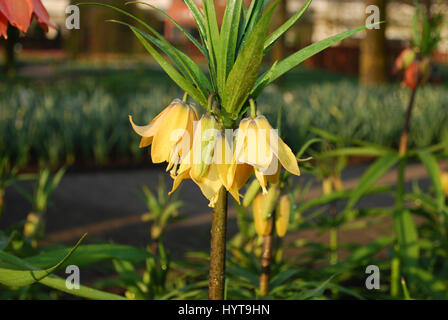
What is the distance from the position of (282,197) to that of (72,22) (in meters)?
0.68

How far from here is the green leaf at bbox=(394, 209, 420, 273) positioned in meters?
1.77

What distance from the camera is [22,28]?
0.96 m

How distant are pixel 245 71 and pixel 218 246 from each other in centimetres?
30

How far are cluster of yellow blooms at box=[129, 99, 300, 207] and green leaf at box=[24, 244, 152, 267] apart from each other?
0.37 m

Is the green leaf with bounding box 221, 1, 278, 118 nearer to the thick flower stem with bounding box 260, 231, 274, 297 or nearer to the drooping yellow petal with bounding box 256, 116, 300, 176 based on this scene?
the drooping yellow petal with bounding box 256, 116, 300, 176

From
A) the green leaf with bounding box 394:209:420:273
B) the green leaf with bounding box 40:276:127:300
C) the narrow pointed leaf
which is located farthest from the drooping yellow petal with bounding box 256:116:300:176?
the green leaf with bounding box 394:209:420:273

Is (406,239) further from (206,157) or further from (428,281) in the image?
(206,157)

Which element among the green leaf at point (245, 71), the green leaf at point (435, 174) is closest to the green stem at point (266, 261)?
the green leaf at point (245, 71)

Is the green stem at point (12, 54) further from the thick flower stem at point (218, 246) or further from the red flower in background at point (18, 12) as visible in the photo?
the thick flower stem at point (218, 246)

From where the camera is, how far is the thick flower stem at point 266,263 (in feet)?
4.14

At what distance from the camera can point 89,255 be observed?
1.16m

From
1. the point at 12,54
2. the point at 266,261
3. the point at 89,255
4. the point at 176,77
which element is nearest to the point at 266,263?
the point at 266,261

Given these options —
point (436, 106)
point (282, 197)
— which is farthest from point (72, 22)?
point (436, 106)

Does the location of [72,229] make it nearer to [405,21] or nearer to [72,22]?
[72,22]
